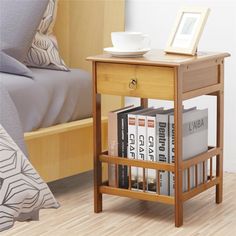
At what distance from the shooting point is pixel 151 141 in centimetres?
255

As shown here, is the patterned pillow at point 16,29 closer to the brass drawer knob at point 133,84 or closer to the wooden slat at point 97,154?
the wooden slat at point 97,154

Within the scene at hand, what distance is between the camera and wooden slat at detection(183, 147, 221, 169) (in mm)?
2510

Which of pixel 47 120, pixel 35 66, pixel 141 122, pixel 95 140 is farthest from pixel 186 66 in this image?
pixel 35 66

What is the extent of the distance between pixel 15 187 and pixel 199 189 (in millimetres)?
1075

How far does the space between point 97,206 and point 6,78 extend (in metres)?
0.58

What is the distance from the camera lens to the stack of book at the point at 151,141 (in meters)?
2.53

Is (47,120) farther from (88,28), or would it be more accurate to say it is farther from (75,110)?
(88,28)

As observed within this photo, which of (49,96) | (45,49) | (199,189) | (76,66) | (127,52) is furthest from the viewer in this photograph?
(76,66)

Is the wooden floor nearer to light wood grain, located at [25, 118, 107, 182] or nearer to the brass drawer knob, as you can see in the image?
light wood grain, located at [25, 118, 107, 182]

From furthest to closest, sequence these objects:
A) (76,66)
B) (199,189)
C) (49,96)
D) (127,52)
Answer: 1. (76,66)
2. (49,96)
3. (199,189)
4. (127,52)

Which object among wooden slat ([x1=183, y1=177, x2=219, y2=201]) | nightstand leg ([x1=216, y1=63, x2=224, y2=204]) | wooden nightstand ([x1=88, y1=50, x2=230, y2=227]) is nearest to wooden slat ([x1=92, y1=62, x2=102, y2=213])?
wooden nightstand ([x1=88, y1=50, x2=230, y2=227])

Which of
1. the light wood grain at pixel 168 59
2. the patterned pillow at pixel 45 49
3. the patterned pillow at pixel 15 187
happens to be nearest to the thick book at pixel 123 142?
the light wood grain at pixel 168 59

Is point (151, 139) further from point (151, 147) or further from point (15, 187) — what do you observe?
point (15, 187)

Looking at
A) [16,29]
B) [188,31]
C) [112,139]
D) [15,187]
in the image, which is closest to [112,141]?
[112,139]
